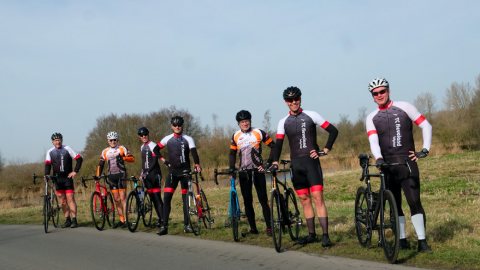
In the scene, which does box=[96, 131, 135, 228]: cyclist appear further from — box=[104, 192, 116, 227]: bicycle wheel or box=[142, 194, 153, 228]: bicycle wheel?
box=[142, 194, 153, 228]: bicycle wheel

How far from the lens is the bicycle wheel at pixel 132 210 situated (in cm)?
1026

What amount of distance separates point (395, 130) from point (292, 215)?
223 cm

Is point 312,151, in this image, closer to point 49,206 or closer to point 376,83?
point 376,83

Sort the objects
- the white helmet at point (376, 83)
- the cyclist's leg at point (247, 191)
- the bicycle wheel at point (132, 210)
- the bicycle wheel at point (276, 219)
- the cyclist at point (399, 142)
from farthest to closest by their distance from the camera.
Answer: the bicycle wheel at point (132, 210) → the cyclist's leg at point (247, 191) → the bicycle wheel at point (276, 219) → the white helmet at point (376, 83) → the cyclist at point (399, 142)

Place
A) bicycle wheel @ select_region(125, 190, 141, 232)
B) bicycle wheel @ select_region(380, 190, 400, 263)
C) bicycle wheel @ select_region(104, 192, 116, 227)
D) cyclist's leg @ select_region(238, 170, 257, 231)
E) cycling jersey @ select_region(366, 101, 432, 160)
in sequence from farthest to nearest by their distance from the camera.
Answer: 1. bicycle wheel @ select_region(104, 192, 116, 227)
2. bicycle wheel @ select_region(125, 190, 141, 232)
3. cyclist's leg @ select_region(238, 170, 257, 231)
4. cycling jersey @ select_region(366, 101, 432, 160)
5. bicycle wheel @ select_region(380, 190, 400, 263)

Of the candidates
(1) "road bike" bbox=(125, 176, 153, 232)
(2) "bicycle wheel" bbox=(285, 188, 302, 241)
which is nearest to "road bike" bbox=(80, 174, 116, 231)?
(1) "road bike" bbox=(125, 176, 153, 232)

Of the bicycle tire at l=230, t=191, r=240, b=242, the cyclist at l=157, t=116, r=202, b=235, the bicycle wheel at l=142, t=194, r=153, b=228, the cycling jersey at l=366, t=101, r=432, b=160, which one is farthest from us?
the bicycle wheel at l=142, t=194, r=153, b=228

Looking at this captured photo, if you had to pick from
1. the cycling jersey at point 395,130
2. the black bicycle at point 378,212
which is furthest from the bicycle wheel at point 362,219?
the cycling jersey at point 395,130

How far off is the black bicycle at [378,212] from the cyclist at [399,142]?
197 mm

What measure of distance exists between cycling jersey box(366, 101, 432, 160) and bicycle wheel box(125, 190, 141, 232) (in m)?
5.88

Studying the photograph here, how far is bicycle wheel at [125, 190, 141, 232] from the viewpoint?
10258mm

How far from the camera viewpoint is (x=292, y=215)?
25.0 feet

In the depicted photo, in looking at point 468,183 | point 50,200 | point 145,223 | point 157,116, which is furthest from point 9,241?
point 157,116

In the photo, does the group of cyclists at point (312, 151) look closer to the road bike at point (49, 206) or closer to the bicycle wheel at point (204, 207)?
the bicycle wheel at point (204, 207)
